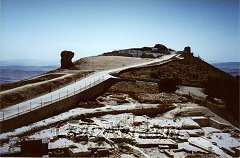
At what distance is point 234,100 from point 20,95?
Result: 15.8 metres

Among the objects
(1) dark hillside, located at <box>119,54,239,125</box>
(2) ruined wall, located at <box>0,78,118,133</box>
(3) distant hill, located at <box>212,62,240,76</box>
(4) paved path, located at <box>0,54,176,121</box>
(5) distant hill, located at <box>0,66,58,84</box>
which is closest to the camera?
(2) ruined wall, located at <box>0,78,118,133</box>

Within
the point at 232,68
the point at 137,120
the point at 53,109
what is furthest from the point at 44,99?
the point at 232,68

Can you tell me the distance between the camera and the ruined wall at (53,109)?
14.1 meters

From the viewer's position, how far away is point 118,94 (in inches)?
880

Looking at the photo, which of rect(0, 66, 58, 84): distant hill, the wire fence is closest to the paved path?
the wire fence

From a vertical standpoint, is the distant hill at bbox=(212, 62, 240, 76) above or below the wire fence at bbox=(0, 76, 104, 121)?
below

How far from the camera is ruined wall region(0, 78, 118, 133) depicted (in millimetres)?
14141

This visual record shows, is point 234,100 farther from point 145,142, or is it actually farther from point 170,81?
point 145,142

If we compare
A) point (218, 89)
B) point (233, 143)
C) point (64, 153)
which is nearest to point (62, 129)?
point (64, 153)

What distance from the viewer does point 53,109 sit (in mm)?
16938

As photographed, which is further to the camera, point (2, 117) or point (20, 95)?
point (20, 95)

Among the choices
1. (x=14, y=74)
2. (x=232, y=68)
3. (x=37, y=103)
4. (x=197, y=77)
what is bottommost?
(x=14, y=74)

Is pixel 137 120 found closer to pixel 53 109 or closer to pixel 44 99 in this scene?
pixel 53 109

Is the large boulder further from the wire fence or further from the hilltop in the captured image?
the wire fence
